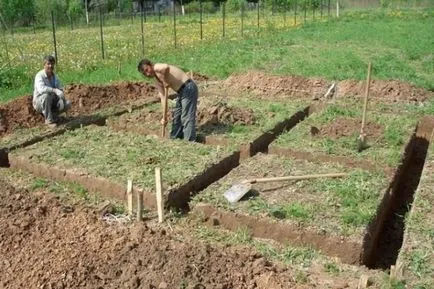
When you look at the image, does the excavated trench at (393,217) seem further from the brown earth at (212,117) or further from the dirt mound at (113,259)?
the brown earth at (212,117)

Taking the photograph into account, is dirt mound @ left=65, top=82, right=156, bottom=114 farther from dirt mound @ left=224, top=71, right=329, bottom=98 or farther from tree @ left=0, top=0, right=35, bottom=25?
tree @ left=0, top=0, right=35, bottom=25

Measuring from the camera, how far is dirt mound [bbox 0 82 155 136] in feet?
25.5

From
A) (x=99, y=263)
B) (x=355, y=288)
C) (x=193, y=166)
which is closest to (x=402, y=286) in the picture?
(x=355, y=288)

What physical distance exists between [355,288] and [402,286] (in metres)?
0.36

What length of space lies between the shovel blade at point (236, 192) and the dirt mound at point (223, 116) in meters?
2.85

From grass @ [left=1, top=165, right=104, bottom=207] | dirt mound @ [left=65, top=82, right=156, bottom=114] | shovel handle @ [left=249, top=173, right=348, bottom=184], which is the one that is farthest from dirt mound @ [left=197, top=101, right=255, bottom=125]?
grass @ [left=1, top=165, right=104, bottom=207]

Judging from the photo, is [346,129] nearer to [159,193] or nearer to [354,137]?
[354,137]

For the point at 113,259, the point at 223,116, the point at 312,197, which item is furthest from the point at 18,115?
the point at 312,197

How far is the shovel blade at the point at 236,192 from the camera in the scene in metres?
4.86

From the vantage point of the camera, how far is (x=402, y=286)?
144 inches

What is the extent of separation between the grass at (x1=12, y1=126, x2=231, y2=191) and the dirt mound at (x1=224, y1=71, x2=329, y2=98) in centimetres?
401

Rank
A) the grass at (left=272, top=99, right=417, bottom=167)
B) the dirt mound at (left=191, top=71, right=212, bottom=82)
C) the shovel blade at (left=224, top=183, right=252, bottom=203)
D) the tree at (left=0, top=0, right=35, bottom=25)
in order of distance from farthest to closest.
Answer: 1. the tree at (left=0, top=0, right=35, bottom=25)
2. the dirt mound at (left=191, top=71, right=212, bottom=82)
3. the grass at (left=272, top=99, right=417, bottom=167)
4. the shovel blade at (left=224, top=183, right=252, bottom=203)

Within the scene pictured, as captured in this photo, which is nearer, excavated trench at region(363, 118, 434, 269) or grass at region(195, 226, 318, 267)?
grass at region(195, 226, 318, 267)

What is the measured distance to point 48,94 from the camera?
735cm
